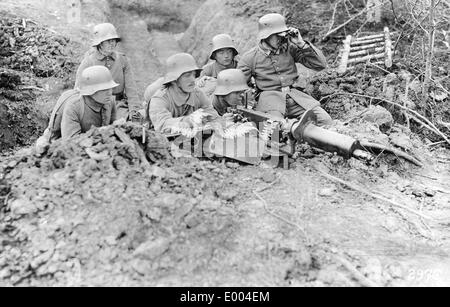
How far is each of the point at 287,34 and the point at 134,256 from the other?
12.5ft

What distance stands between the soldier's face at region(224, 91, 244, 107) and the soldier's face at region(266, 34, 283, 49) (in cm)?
79

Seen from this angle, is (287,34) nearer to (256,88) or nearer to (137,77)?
(256,88)

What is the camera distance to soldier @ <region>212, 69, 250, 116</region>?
6.17m

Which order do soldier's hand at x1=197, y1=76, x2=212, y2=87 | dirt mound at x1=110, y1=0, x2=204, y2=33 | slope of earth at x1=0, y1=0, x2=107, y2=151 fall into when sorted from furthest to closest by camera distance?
1. dirt mound at x1=110, y1=0, x2=204, y2=33
2. slope of earth at x1=0, y1=0, x2=107, y2=151
3. soldier's hand at x1=197, y1=76, x2=212, y2=87

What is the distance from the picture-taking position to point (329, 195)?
4.79 metres

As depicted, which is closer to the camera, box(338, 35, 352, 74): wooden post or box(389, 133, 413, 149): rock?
box(389, 133, 413, 149): rock

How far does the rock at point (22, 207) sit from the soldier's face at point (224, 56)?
3909 mm

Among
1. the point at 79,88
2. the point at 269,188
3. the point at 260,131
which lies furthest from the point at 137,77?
the point at 269,188

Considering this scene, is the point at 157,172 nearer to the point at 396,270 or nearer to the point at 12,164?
the point at 12,164

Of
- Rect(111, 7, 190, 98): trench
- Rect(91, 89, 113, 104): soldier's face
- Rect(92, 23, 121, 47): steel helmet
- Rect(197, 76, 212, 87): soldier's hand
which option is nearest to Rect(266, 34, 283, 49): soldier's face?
Rect(197, 76, 212, 87): soldier's hand

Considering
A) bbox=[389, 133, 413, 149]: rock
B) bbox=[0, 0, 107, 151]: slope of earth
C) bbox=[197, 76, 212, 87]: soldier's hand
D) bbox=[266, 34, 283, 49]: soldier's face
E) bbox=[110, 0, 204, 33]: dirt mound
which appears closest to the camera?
bbox=[389, 133, 413, 149]: rock

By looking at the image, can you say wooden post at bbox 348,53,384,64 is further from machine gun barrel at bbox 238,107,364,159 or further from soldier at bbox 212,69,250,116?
machine gun barrel at bbox 238,107,364,159

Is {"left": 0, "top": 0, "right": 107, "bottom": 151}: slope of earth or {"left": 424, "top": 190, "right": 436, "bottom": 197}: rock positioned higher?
{"left": 0, "top": 0, "right": 107, "bottom": 151}: slope of earth

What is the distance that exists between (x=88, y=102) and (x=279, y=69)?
2.45 metres
